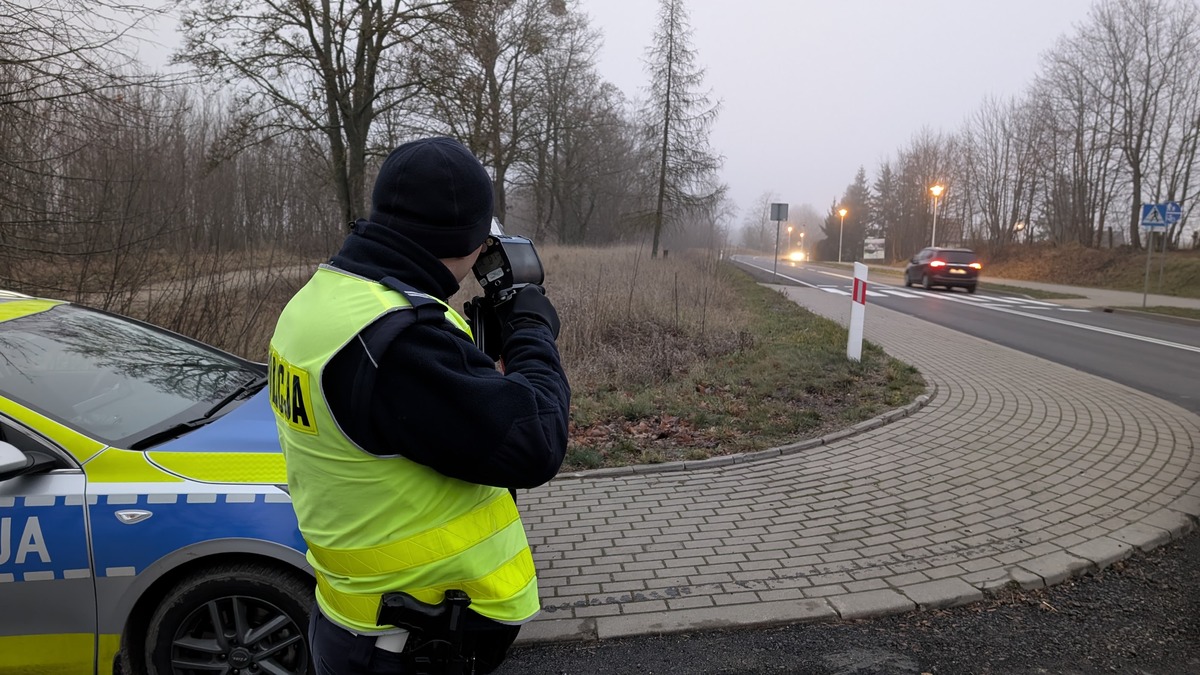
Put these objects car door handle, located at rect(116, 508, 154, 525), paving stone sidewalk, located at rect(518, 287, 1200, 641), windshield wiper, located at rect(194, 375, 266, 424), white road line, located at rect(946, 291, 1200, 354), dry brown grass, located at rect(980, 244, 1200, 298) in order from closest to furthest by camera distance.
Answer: car door handle, located at rect(116, 508, 154, 525) < windshield wiper, located at rect(194, 375, 266, 424) < paving stone sidewalk, located at rect(518, 287, 1200, 641) < white road line, located at rect(946, 291, 1200, 354) < dry brown grass, located at rect(980, 244, 1200, 298)

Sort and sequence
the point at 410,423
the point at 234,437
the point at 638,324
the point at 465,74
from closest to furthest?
the point at 410,423, the point at 234,437, the point at 638,324, the point at 465,74

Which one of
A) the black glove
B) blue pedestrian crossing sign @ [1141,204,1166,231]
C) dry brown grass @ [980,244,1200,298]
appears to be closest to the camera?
the black glove

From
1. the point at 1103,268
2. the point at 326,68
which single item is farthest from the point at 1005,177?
the point at 326,68

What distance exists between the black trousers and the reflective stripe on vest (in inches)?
1.2

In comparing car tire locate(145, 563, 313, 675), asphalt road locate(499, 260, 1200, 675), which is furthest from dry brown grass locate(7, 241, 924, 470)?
car tire locate(145, 563, 313, 675)

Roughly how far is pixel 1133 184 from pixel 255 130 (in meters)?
38.1

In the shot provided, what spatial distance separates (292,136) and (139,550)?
17.8 m

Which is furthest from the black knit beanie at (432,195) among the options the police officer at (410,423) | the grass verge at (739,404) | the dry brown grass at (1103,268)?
the dry brown grass at (1103,268)

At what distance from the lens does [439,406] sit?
126cm

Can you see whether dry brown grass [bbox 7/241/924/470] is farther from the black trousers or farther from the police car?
the black trousers

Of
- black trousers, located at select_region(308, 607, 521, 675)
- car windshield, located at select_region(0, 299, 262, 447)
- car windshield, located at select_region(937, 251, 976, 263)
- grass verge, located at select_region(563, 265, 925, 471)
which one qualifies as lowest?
grass verge, located at select_region(563, 265, 925, 471)

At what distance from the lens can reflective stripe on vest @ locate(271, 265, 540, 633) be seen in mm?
1313

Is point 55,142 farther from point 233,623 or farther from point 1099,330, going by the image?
point 1099,330

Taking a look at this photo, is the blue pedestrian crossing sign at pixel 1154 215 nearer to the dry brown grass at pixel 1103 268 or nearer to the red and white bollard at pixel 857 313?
the dry brown grass at pixel 1103 268
